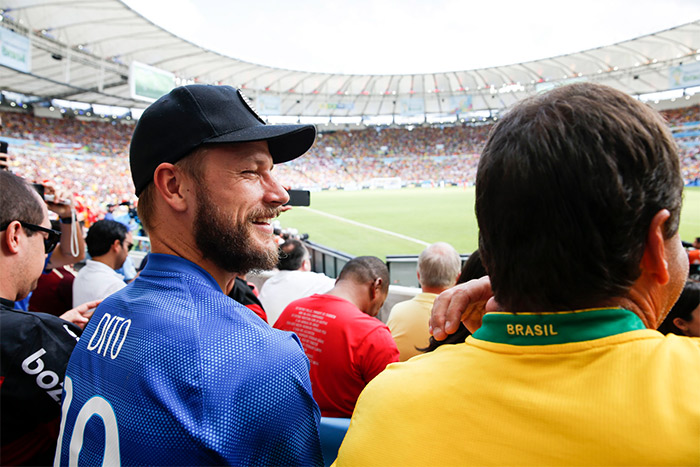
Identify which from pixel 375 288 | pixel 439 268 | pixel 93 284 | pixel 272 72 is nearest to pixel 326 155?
pixel 272 72

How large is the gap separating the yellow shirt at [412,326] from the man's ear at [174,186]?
84.6 inches

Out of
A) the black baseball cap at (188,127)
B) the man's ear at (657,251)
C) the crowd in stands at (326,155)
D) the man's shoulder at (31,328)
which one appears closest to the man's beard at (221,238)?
the black baseball cap at (188,127)

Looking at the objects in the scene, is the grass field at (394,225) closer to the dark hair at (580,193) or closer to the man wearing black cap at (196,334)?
the man wearing black cap at (196,334)

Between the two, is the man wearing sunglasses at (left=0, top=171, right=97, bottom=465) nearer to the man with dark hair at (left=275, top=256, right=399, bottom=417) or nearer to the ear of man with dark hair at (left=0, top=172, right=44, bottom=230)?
the ear of man with dark hair at (left=0, top=172, right=44, bottom=230)

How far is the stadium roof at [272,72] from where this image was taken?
72.2 feet

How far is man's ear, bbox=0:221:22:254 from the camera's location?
5.48 ft

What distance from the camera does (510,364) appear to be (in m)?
0.69

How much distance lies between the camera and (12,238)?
1685 millimetres

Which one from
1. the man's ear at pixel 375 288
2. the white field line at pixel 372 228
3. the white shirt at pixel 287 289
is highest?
the man's ear at pixel 375 288

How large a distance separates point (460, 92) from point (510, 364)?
52990 mm

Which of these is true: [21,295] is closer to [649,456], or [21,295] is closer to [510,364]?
[510,364]

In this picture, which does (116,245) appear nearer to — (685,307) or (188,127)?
(188,127)

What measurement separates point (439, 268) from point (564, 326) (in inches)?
110

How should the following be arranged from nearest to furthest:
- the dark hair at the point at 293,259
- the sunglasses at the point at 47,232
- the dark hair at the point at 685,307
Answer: the sunglasses at the point at 47,232 < the dark hair at the point at 685,307 < the dark hair at the point at 293,259
